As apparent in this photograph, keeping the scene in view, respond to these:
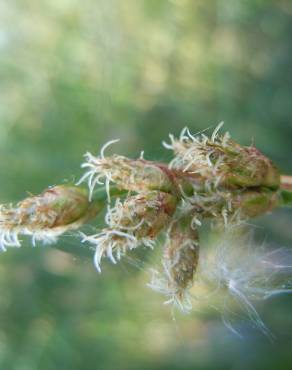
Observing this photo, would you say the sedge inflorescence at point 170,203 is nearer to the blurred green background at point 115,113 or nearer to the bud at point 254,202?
the bud at point 254,202

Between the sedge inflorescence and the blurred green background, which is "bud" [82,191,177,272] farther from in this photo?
the blurred green background

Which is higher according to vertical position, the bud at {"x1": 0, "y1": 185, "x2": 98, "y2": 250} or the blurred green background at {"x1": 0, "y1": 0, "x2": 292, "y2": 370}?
the blurred green background at {"x1": 0, "y1": 0, "x2": 292, "y2": 370}

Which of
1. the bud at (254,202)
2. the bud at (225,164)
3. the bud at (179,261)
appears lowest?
the bud at (179,261)

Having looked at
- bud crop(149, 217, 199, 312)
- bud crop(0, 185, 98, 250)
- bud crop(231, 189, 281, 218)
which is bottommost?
bud crop(149, 217, 199, 312)

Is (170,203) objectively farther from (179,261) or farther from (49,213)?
(49,213)

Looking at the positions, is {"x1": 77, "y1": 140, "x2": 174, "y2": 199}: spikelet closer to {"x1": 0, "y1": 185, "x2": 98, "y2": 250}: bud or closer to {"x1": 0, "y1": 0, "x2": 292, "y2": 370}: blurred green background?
{"x1": 0, "y1": 185, "x2": 98, "y2": 250}: bud

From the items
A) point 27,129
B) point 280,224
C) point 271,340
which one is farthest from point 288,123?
point 27,129

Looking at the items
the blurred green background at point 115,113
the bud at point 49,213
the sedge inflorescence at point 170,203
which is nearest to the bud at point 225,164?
the sedge inflorescence at point 170,203

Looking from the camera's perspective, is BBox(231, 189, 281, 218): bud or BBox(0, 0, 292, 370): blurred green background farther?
BBox(0, 0, 292, 370): blurred green background

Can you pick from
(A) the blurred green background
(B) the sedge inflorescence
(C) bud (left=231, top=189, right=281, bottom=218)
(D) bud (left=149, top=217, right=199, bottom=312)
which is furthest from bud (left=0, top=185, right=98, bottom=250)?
(A) the blurred green background
